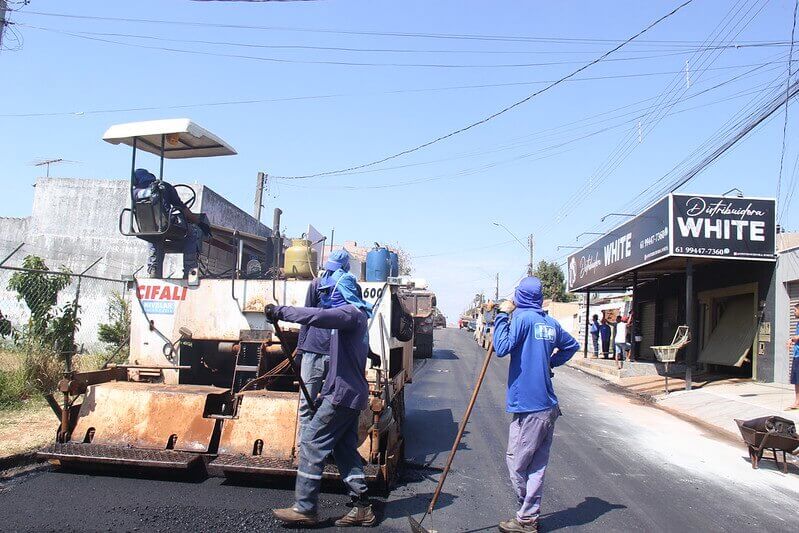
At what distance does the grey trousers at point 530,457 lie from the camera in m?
4.59

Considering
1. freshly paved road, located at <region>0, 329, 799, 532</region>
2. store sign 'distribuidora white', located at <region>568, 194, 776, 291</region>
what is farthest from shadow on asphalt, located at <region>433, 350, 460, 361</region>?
freshly paved road, located at <region>0, 329, 799, 532</region>

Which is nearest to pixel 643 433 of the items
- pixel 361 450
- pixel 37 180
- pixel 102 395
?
pixel 361 450

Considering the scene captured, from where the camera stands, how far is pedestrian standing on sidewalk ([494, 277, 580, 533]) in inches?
182

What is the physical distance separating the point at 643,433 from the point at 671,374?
29.3ft

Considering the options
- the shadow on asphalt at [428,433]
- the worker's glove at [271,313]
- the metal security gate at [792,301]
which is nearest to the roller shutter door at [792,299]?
the metal security gate at [792,301]

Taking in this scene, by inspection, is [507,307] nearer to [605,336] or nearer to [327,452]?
[327,452]

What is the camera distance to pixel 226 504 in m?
4.77

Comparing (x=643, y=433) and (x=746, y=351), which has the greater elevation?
(x=746, y=351)

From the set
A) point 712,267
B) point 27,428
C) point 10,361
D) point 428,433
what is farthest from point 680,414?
point 10,361

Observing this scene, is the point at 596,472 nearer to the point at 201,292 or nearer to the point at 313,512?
the point at 313,512

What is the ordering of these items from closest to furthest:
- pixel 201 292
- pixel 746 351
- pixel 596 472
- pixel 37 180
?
pixel 201 292
pixel 596 472
pixel 746 351
pixel 37 180

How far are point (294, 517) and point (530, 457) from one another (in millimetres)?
1732

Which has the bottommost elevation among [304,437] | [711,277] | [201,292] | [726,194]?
[304,437]

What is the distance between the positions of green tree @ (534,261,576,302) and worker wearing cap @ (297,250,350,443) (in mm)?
48875
